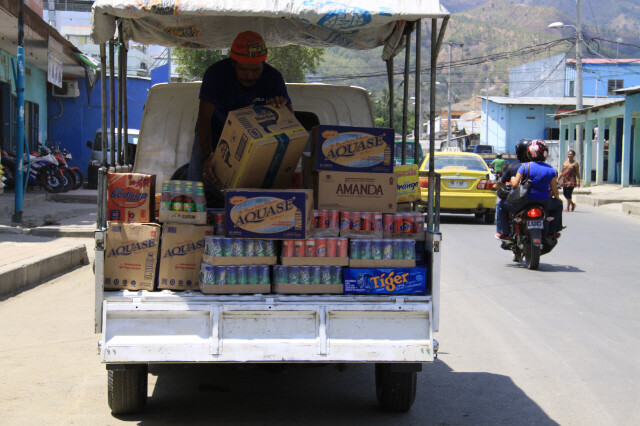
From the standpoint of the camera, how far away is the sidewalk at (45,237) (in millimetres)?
9078

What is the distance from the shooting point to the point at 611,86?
69.3 meters

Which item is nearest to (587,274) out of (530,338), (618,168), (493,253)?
(493,253)

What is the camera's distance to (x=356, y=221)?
4488mm

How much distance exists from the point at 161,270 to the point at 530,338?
3.82m

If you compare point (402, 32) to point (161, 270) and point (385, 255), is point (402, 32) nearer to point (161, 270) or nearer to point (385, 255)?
point (385, 255)

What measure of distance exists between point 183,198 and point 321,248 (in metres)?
0.86

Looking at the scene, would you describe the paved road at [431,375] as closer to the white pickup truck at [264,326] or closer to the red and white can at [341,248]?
the white pickup truck at [264,326]

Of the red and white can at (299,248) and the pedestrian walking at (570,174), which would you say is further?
the pedestrian walking at (570,174)

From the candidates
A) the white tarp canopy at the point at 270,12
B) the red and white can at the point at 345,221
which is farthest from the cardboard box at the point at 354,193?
the white tarp canopy at the point at 270,12

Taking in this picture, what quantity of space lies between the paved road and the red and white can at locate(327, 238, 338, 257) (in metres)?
1.09

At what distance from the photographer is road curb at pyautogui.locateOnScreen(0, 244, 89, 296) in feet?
27.9

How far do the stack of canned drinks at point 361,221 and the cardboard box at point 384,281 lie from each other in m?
0.29

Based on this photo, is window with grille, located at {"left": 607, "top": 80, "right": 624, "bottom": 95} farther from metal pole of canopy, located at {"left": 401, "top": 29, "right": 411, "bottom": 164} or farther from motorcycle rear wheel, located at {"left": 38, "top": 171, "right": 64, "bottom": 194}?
metal pole of canopy, located at {"left": 401, "top": 29, "right": 411, "bottom": 164}

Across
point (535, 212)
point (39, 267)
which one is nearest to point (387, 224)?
point (39, 267)
